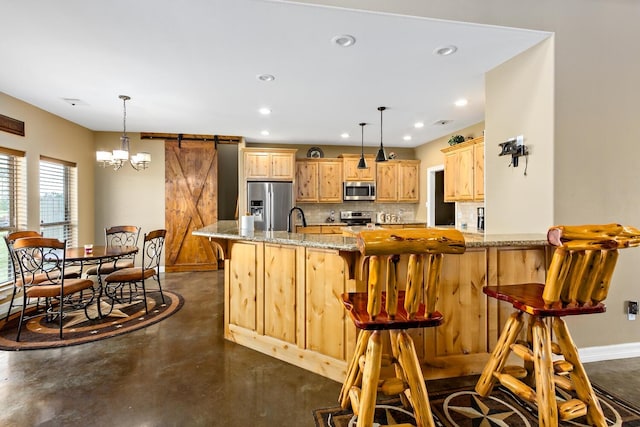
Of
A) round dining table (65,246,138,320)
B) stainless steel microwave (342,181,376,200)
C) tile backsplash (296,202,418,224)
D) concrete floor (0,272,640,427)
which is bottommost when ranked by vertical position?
concrete floor (0,272,640,427)

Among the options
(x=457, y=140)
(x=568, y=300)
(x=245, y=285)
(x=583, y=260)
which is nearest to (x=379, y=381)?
(x=568, y=300)

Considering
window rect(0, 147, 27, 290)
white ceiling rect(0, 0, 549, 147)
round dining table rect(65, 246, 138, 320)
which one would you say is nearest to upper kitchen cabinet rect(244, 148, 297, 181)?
white ceiling rect(0, 0, 549, 147)

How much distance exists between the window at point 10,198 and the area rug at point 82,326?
30.2 inches

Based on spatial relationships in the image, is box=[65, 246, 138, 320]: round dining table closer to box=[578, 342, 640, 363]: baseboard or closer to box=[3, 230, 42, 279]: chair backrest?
box=[3, 230, 42, 279]: chair backrest

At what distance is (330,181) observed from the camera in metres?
6.47

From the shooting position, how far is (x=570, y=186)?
7.94 ft

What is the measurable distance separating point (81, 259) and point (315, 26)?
317 cm

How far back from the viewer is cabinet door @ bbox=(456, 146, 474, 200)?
4.43 metres

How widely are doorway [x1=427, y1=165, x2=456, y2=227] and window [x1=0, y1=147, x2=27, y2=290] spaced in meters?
6.58

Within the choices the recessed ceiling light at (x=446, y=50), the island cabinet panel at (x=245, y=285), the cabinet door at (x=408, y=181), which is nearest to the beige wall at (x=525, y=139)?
the recessed ceiling light at (x=446, y=50)

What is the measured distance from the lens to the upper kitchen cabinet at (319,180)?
6.39m

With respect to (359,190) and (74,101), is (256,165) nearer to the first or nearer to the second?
(359,190)

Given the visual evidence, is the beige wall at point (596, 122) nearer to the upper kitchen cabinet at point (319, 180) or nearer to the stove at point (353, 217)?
the upper kitchen cabinet at point (319, 180)

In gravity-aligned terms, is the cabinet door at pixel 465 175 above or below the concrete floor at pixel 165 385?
above
